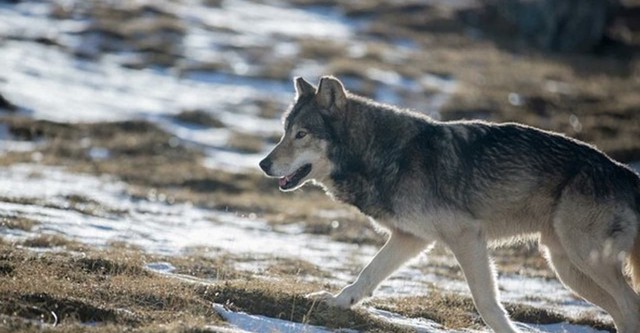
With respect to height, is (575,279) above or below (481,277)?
Result: above

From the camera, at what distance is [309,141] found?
11.0 m

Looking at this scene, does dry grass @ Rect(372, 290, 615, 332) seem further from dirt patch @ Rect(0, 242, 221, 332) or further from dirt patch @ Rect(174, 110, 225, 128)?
dirt patch @ Rect(174, 110, 225, 128)

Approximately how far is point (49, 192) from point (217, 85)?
69.6 feet

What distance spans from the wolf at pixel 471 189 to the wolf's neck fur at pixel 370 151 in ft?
0.04

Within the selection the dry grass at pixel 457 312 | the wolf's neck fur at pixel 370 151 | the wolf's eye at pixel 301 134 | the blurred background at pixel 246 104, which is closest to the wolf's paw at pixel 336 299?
the blurred background at pixel 246 104

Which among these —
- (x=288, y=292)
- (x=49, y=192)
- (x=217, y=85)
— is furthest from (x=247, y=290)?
(x=217, y=85)

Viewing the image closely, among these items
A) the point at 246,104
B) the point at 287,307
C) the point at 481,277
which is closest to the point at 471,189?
the point at 481,277

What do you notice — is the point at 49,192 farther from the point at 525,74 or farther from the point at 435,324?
the point at 525,74

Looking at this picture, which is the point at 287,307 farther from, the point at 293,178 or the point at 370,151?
the point at 370,151

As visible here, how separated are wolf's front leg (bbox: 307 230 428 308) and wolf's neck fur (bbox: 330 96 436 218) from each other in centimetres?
43

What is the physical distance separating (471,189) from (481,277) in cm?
103

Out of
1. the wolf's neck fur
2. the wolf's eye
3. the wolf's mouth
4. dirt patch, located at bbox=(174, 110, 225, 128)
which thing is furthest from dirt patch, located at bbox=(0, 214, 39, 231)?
dirt patch, located at bbox=(174, 110, 225, 128)

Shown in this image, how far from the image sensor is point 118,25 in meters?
49.0

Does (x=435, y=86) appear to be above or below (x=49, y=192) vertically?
above
